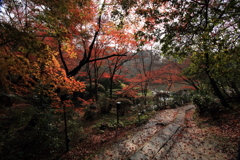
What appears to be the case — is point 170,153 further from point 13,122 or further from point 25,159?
point 13,122

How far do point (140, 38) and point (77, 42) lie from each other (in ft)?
19.7

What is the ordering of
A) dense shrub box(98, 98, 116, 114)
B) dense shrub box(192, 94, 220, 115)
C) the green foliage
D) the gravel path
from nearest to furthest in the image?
the gravel path < the green foliage < dense shrub box(192, 94, 220, 115) < dense shrub box(98, 98, 116, 114)

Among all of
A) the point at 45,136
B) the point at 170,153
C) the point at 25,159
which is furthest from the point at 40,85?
the point at 170,153

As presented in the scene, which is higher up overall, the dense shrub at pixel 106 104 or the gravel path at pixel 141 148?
the dense shrub at pixel 106 104

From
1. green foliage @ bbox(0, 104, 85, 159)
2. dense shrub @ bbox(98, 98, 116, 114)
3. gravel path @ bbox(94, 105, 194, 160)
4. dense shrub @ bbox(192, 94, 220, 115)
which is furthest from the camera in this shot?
dense shrub @ bbox(98, 98, 116, 114)

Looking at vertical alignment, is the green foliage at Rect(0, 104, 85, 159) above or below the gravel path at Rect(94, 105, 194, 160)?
above

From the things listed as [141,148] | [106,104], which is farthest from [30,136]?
[106,104]

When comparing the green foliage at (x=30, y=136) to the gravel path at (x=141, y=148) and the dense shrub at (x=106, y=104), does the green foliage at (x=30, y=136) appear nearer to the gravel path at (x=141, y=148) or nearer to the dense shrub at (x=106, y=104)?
the gravel path at (x=141, y=148)

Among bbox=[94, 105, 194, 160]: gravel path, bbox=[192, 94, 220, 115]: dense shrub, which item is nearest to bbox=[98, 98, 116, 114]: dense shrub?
bbox=[94, 105, 194, 160]: gravel path

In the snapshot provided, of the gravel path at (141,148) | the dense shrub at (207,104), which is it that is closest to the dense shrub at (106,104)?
the gravel path at (141,148)

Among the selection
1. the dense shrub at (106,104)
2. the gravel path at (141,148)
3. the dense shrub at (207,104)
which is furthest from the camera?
the dense shrub at (106,104)

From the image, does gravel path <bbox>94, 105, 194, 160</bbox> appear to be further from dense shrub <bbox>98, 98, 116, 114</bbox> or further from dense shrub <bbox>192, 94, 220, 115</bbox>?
dense shrub <bbox>98, 98, 116, 114</bbox>

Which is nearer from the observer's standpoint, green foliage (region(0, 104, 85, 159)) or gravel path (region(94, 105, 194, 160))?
gravel path (region(94, 105, 194, 160))

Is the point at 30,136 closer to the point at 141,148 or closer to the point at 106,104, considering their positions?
the point at 141,148
